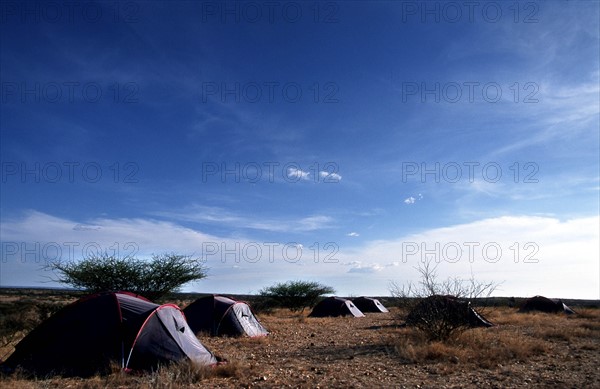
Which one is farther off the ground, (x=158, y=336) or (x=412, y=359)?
(x=158, y=336)

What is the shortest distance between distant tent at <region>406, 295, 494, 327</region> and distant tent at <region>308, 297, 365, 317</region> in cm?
1819

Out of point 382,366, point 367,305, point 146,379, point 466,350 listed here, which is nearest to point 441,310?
point 466,350

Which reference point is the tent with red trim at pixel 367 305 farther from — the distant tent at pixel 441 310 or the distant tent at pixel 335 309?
the distant tent at pixel 441 310

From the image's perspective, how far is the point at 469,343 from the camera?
13.5 m

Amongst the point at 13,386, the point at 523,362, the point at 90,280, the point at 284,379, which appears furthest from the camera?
the point at 90,280

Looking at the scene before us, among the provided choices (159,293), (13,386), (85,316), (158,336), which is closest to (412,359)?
(158,336)

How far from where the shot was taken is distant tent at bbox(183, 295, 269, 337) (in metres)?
17.8

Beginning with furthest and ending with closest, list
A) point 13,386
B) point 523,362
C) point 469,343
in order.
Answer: point 469,343 < point 523,362 < point 13,386

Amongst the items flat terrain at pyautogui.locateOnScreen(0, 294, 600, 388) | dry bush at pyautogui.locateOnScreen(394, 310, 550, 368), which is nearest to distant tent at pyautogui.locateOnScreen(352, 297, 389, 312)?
flat terrain at pyautogui.locateOnScreen(0, 294, 600, 388)

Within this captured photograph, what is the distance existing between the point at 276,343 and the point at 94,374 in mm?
7153

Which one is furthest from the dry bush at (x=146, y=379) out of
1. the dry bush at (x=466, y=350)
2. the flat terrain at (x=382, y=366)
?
the dry bush at (x=466, y=350)

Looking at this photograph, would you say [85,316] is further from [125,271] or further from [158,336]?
[125,271]

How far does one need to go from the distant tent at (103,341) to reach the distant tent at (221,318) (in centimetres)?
687

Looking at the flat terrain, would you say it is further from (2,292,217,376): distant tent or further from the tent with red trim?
the tent with red trim
